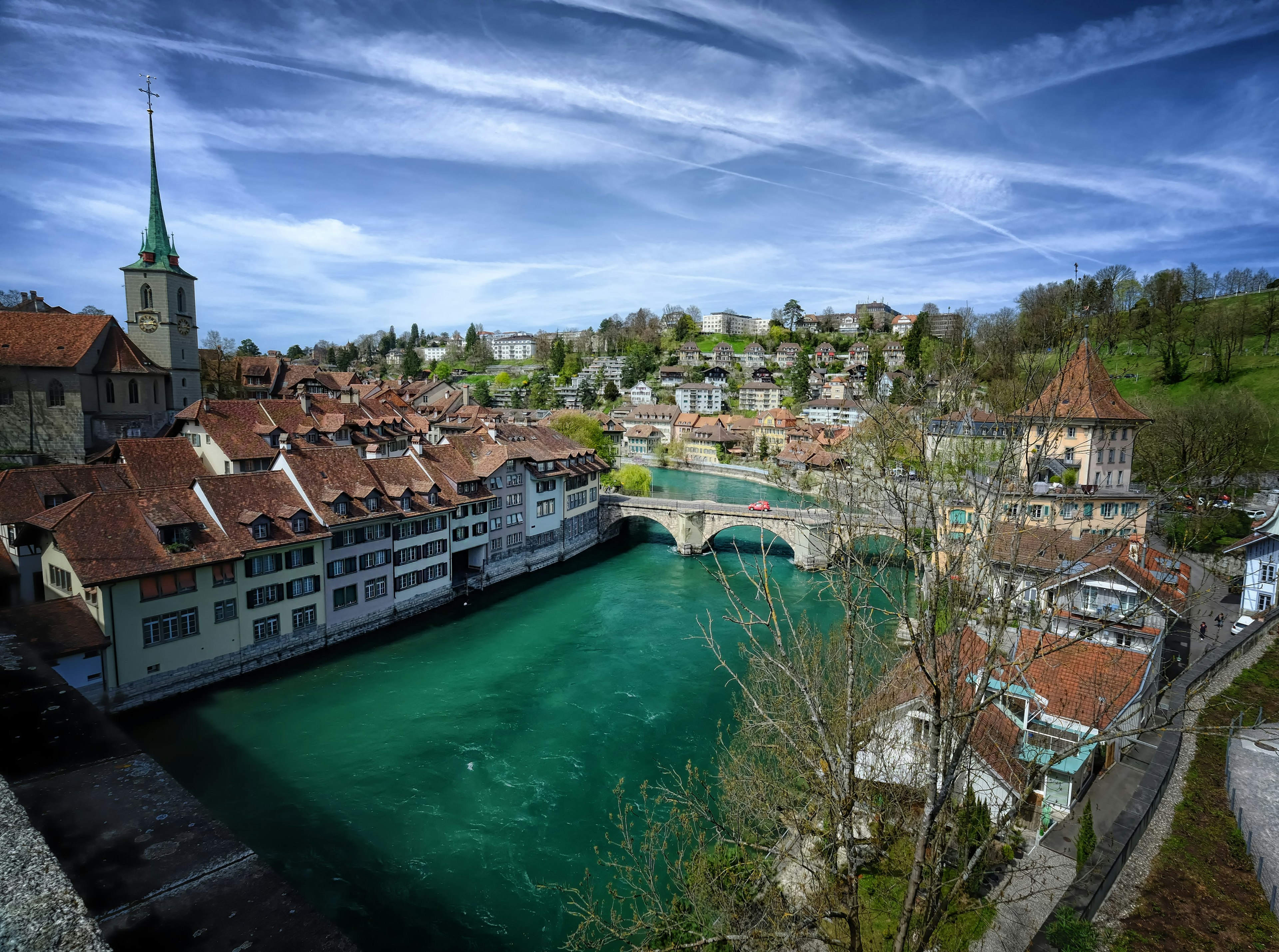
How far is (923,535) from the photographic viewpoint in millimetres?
5387

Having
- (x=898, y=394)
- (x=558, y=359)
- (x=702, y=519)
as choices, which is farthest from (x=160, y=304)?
(x=558, y=359)

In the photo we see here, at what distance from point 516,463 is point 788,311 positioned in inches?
4686

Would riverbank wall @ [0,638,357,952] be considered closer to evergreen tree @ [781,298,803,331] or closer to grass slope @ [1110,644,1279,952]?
grass slope @ [1110,644,1279,952]

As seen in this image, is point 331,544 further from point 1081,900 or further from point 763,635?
point 1081,900

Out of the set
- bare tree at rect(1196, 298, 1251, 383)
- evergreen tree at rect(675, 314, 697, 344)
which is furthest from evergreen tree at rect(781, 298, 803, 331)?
bare tree at rect(1196, 298, 1251, 383)

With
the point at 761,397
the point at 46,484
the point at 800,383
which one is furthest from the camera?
the point at 761,397

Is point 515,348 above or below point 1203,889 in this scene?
above

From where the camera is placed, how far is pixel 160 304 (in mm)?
38031

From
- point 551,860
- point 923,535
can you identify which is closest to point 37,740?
point 923,535

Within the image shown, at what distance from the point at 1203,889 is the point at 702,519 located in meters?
30.5

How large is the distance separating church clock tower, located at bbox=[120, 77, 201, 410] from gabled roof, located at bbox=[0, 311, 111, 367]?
144 inches

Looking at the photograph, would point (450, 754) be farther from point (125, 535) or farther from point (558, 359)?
point (558, 359)

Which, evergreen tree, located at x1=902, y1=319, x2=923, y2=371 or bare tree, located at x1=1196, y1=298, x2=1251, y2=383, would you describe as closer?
bare tree, located at x1=1196, y1=298, x2=1251, y2=383

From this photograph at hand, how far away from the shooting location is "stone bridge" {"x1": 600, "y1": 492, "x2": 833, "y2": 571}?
39.1 meters
